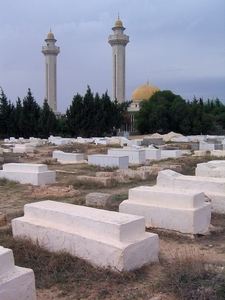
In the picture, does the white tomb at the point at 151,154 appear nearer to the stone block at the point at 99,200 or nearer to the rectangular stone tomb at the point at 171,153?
the rectangular stone tomb at the point at 171,153

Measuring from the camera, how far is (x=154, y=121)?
136ft

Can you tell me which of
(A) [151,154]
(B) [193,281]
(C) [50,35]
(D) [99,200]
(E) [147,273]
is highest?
(C) [50,35]

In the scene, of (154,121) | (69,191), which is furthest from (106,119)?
(69,191)

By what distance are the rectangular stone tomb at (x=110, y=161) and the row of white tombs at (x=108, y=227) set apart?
712 centimetres

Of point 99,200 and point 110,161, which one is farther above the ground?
point 110,161

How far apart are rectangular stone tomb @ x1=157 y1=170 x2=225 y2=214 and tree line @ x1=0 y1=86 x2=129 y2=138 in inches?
1165

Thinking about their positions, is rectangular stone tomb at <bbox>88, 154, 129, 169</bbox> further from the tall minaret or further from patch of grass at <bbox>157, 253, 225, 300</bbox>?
the tall minaret

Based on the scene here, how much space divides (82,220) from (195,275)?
143 centimetres

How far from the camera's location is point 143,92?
58.6m

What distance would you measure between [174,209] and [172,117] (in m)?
36.3

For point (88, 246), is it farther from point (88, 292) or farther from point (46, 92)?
point (46, 92)

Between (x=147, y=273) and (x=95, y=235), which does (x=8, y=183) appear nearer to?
(x=95, y=235)

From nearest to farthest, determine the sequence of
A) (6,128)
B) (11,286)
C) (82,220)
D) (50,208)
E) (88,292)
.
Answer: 1. (11,286)
2. (88,292)
3. (82,220)
4. (50,208)
5. (6,128)

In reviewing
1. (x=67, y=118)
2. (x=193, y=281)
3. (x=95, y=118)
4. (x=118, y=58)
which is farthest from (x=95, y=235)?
(x=118, y=58)
